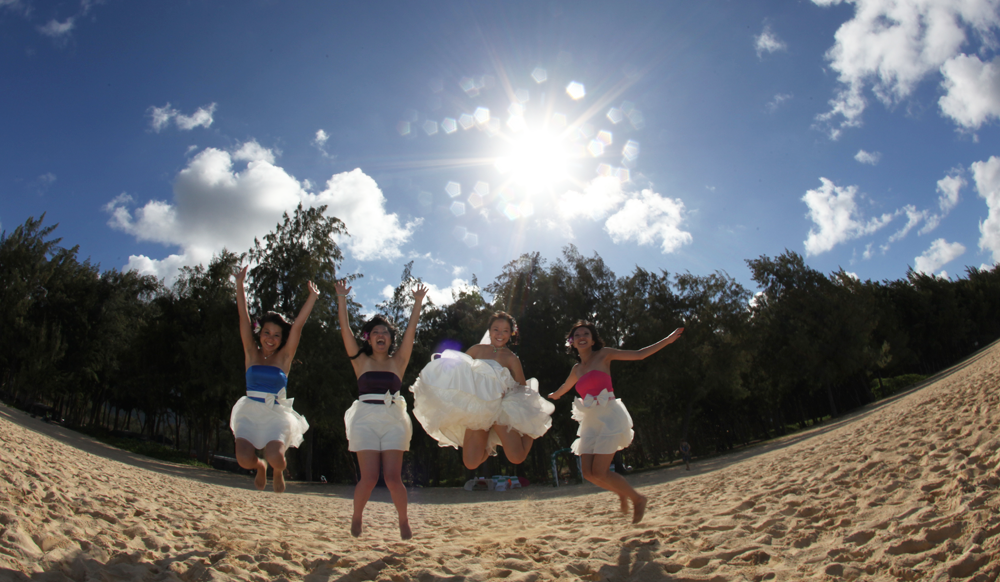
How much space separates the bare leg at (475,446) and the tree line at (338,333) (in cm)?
1624

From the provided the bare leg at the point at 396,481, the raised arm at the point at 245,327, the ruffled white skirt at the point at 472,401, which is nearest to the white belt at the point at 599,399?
the ruffled white skirt at the point at 472,401

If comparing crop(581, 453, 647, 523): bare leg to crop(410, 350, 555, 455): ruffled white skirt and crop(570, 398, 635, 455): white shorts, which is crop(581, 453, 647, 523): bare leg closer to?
crop(570, 398, 635, 455): white shorts

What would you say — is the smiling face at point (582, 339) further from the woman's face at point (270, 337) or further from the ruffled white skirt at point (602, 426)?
the woman's face at point (270, 337)

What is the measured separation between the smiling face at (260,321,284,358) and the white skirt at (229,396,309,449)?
1.95ft

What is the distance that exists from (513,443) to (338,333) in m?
18.3

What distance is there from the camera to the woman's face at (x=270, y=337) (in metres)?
5.60

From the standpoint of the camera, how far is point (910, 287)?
39.8 meters

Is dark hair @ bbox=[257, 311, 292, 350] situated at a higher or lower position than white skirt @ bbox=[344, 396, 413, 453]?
higher

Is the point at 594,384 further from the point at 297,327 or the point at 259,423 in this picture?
the point at 259,423

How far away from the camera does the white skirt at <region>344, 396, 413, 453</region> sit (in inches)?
176

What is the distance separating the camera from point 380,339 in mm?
4957

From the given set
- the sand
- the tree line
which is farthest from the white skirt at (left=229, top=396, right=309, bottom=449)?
the tree line

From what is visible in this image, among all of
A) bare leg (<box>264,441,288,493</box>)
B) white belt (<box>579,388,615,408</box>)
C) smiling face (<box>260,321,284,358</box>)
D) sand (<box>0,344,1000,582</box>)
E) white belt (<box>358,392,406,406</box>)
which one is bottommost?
sand (<box>0,344,1000,582</box>)

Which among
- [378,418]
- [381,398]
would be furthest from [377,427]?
[381,398]
